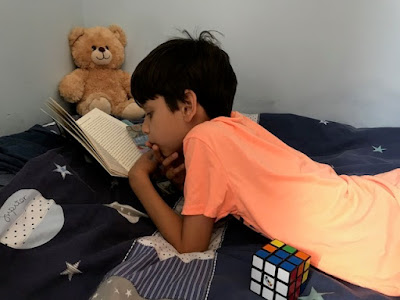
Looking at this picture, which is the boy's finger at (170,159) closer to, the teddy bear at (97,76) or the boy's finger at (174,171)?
the boy's finger at (174,171)

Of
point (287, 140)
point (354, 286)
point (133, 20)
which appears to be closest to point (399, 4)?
point (287, 140)

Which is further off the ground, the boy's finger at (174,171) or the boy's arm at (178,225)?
the boy's finger at (174,171)

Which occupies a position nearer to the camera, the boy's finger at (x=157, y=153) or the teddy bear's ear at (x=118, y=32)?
the boy's finger at (x=157, y=153)

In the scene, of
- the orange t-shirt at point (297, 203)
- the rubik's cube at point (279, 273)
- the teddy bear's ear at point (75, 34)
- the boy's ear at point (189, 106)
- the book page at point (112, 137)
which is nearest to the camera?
the rubik's cube at point (279, 273)

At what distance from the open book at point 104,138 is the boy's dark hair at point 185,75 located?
0.13 metres

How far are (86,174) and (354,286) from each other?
588 millimetres

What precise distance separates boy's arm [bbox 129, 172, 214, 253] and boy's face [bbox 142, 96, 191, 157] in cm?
10

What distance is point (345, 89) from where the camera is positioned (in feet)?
4.99

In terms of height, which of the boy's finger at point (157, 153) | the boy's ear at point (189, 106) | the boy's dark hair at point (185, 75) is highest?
the boy's dark hair at point (185, 75)

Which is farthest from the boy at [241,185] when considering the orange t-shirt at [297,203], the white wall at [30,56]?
the white wall at [30,56]

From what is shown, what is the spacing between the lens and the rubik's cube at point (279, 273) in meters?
0.65

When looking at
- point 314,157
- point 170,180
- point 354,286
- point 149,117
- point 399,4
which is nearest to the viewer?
point 354,286

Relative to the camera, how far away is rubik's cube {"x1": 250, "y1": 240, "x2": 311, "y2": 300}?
0.65m

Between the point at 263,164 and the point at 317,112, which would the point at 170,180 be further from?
the point at 317,112
